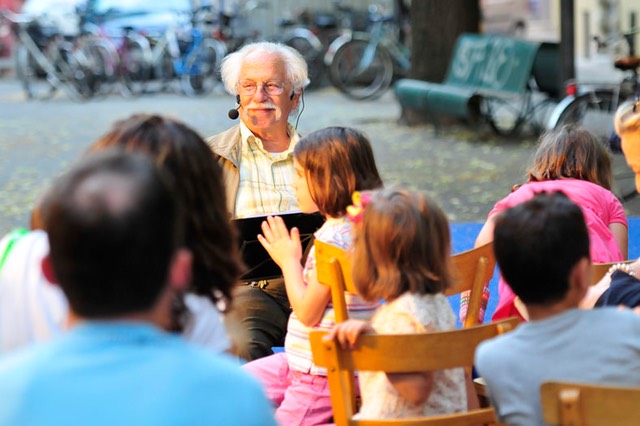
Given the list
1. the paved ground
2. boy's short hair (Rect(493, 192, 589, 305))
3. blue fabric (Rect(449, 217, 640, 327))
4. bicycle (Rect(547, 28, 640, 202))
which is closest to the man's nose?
blue fabric (Rect(449, 217, 640, 327))

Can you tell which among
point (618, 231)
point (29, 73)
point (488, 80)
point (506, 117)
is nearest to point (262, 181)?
point (618, 231)

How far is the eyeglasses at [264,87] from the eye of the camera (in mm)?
4609

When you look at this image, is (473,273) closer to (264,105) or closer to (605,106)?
(264,105)

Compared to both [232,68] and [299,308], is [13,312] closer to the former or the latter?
[299,308]

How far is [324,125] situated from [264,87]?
9098mm

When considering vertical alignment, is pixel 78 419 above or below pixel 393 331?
above

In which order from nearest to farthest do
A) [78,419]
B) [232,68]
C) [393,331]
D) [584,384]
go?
[78,419]
[584,384]
[393,331]
[232,68]

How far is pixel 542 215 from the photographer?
7.93 ft

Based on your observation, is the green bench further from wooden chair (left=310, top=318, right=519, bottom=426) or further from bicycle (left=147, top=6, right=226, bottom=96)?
wooden chair (left=310, top=318, right=519, bottom=426)

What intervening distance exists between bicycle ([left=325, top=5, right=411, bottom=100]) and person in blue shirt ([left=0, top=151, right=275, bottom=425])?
15.1 metres

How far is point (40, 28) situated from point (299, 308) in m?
15.9

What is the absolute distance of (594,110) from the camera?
360 inches

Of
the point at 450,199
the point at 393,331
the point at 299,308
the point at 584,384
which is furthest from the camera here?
the point at 450,199

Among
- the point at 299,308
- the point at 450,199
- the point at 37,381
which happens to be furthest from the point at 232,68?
the point at 450,199
